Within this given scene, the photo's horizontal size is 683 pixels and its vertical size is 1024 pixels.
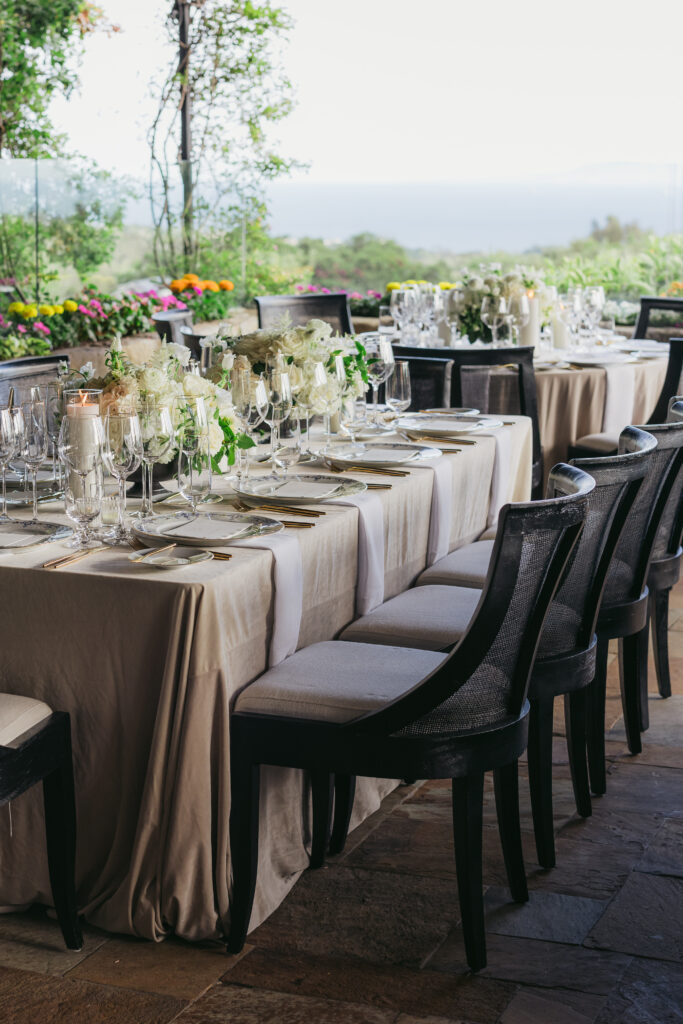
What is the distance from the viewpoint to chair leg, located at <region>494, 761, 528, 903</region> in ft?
8.24

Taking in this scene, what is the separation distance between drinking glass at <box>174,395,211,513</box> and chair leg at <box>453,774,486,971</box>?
2.80 ft

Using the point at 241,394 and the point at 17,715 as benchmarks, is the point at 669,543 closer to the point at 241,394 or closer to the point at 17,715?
the point at 241,394

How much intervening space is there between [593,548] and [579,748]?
0.64 metres

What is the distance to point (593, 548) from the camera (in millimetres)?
2635

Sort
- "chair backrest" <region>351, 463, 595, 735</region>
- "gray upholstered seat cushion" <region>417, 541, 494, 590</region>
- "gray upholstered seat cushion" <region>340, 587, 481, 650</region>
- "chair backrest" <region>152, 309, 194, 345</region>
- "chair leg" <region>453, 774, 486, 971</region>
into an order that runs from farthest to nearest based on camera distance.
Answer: "chair backrest" <region>152, 309, 194, 345</region>
"gray upholstered seat cushion" <region>417, 541, 494, 590</region>
"gray upholstered seat cushion" <region>340, 587, 481, 650</region>
"chair leg" <region>453, 774, 486, 971</region>
"chair backrest" <region>351, 463, 595, 735</region>

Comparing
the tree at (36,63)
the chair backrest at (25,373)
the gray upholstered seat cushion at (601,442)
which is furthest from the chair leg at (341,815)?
the tree at (36,63)

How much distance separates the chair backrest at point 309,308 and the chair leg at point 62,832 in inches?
191

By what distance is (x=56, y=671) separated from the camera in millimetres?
2348

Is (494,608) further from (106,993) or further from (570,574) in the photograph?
(106,993)

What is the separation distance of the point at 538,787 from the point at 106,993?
1060mm

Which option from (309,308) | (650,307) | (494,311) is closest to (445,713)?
(494,311)

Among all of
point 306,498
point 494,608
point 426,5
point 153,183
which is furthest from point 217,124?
point 494,608

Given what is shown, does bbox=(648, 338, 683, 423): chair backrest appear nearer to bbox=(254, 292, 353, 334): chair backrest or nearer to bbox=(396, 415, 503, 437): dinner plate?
bbox=(396, 415, 503, 437): dinner plate

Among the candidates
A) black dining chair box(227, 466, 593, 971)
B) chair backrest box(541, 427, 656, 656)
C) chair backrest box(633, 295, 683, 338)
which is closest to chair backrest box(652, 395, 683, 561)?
chair backrest box(541, 427, 656, 656)
